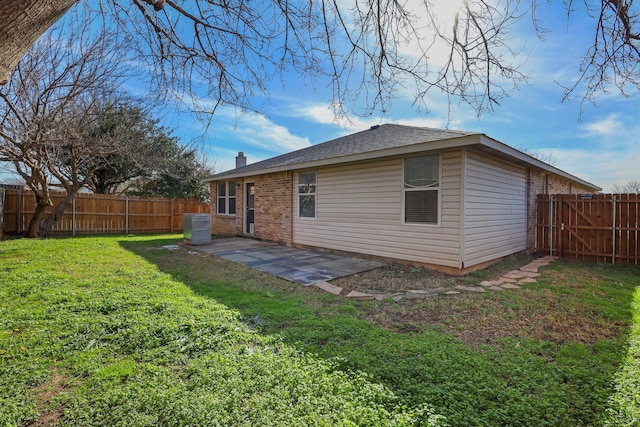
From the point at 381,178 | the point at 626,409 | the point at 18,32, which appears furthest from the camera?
the point at 381,178

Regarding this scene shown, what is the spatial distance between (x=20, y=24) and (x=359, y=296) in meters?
4.43

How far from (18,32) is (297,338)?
3024mm

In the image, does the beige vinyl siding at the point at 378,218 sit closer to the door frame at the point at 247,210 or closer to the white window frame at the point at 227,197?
the door frame at the point at 247,210

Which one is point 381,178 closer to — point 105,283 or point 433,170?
point 433,170

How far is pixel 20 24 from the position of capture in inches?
59.1

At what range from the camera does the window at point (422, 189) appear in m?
6.30

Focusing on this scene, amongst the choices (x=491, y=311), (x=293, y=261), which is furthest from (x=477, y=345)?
(x=293, y=261)

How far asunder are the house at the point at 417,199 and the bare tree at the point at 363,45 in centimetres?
188

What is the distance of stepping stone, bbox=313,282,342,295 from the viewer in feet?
16.1

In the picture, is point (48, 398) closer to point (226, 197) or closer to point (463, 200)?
point (463, 200)

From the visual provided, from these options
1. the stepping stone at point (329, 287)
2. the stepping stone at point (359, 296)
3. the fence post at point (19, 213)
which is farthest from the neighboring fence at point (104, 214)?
the stepping stone at point (359, 296)

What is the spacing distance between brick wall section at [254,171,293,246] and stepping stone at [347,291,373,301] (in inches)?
207

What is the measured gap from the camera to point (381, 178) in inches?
283

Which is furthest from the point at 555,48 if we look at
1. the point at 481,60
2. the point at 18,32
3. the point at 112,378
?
the point at 112,378
